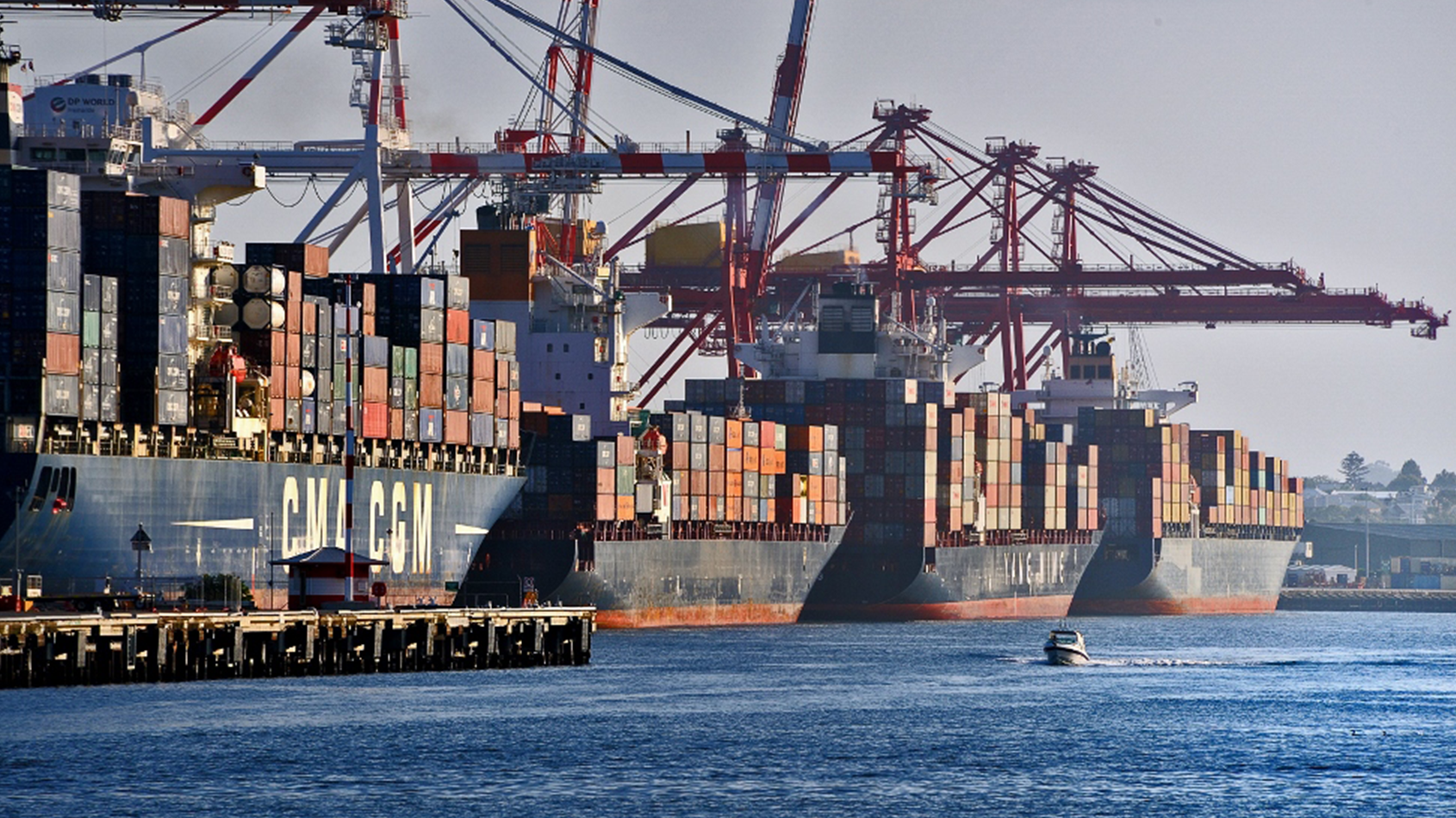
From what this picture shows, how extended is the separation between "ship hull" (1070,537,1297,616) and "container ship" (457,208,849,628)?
31810 mm

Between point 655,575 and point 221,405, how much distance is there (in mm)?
28544

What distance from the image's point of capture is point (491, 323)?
→ 99375 millimetres

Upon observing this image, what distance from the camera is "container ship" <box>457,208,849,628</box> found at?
103 meters

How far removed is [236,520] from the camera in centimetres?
8494

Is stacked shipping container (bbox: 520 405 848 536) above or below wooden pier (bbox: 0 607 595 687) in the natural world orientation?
above

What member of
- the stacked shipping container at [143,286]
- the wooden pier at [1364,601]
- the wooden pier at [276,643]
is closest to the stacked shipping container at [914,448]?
the wooden pier at [276,643]

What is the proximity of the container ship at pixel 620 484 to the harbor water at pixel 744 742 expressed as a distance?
13771 mm

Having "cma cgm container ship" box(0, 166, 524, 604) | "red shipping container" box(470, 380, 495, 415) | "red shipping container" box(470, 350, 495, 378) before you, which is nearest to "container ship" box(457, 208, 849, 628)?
"cma cgm container ship" box(0, 166, 524, 604)

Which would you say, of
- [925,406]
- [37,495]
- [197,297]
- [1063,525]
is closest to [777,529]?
[925,406]

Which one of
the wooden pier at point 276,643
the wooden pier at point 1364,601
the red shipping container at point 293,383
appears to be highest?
the red shipping container at point 293,383

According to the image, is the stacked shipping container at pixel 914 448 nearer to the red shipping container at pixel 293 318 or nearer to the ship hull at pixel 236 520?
the ship hull at pixel 236 520

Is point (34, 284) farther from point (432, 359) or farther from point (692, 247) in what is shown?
point (692, 247)

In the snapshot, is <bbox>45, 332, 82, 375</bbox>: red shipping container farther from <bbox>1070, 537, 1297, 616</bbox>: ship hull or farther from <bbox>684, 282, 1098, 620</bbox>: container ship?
<bbox>1070, 537, 1297, 616</bbox>: ship hull

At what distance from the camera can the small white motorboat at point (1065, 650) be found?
92750 mm
